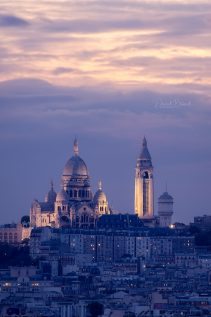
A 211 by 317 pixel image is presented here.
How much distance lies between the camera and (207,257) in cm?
17362

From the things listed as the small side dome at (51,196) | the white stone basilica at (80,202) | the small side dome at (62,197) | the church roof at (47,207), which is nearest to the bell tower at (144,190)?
the white stone basilica at (80,202)

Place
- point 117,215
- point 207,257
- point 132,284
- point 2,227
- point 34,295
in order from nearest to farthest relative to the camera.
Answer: point 34,295 → point 132,284 → point 207,257 → point 117,215 → point 2,227

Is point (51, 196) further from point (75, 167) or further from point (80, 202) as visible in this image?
point (80, 202)

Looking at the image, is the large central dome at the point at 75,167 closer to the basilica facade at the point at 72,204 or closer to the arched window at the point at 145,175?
the basilica facade at the point at 72,204

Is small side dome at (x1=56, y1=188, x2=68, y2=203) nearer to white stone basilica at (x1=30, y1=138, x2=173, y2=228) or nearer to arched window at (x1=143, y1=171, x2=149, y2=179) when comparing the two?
white stone basilica at (x1=30, y1=138, x2=173, y2=228)

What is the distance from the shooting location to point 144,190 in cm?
19738

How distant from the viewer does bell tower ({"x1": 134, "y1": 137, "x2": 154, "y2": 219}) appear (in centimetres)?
19576

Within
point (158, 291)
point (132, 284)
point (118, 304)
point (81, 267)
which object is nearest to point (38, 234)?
point (81, 267)

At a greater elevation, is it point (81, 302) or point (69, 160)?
point (69, 160)

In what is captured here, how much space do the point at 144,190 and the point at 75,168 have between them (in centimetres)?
527

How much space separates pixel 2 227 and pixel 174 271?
40.0m

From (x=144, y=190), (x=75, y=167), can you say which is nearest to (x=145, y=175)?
(x=144, y=190)

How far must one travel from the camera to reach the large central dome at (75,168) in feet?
637

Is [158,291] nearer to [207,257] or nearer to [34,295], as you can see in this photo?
[34,295]
